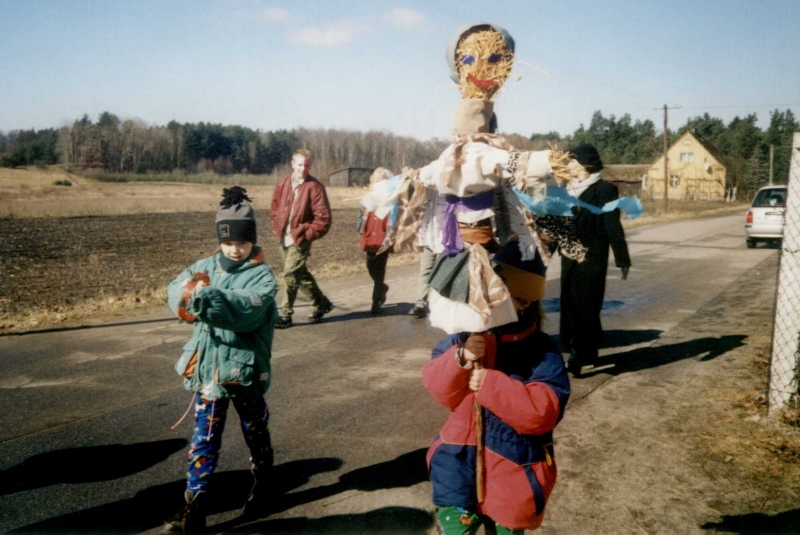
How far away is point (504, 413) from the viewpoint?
211 centimetres

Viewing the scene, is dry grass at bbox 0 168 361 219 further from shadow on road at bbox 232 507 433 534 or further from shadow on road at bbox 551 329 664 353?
shadow on road at bbox 232 507 433 534

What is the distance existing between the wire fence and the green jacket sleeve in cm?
375

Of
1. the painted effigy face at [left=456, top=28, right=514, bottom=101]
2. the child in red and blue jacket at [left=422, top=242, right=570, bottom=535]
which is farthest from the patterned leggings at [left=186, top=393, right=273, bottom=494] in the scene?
the painted effigy face at [left=456, top=28, right=514, bottom=101]

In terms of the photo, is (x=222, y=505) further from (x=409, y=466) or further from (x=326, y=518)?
(x=409, y=466)

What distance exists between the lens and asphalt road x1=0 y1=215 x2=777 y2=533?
3471 mm

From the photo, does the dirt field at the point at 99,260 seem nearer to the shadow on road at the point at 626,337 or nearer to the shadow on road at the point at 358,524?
the shadow on road at the point at 358,524

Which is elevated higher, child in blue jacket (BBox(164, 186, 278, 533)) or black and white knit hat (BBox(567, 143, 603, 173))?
black and white knit hat (BBox(567, 143, 603, 173))

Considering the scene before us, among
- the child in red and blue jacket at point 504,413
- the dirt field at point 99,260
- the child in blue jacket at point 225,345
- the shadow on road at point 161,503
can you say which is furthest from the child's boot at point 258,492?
the dirt field at point 99,260

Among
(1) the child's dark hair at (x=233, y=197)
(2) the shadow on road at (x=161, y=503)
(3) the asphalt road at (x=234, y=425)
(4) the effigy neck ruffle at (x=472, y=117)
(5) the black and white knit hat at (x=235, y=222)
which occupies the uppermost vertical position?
(4) the effigy neck ruffle at (x=472, y=117)

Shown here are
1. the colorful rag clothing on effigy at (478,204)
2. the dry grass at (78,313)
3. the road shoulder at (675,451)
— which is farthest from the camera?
the dry grass at (78,313)

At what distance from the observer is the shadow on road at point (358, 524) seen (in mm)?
3234

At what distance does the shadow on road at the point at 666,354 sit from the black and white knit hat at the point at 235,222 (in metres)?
3.76

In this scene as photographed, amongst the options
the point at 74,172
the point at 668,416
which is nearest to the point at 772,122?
the point at 74,172

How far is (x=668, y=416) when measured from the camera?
15.7ft
